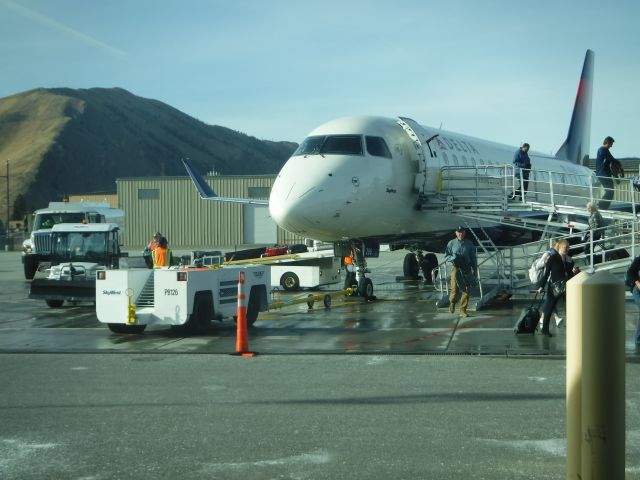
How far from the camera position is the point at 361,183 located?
17562 millimetres

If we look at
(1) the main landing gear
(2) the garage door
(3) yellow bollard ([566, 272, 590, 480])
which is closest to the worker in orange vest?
(1) the main landing gear

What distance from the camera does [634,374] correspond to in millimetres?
9266

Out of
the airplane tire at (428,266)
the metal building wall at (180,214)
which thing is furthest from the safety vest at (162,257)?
the metal building wall at (180,214)

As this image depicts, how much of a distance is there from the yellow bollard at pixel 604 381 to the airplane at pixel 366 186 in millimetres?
13533

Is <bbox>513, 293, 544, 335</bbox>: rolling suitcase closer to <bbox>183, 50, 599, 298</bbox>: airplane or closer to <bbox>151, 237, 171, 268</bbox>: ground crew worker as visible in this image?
<bbox>183, 50, 599, 298</bbox>: airplane

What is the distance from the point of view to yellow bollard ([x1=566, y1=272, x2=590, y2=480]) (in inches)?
128

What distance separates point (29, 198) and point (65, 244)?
393 feet

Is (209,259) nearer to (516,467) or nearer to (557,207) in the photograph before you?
(557,207)

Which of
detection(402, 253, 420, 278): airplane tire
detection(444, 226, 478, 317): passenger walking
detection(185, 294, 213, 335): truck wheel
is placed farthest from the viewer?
detection(402, 253, 420, 278): airplane tire

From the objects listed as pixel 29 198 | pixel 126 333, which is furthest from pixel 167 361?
pixel 29 198

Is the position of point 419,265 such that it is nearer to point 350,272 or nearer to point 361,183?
point 350,272

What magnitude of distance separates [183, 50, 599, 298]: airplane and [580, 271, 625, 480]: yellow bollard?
13533 mm

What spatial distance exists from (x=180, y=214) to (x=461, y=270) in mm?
45280

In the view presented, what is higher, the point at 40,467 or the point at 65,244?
the point at 65,244
